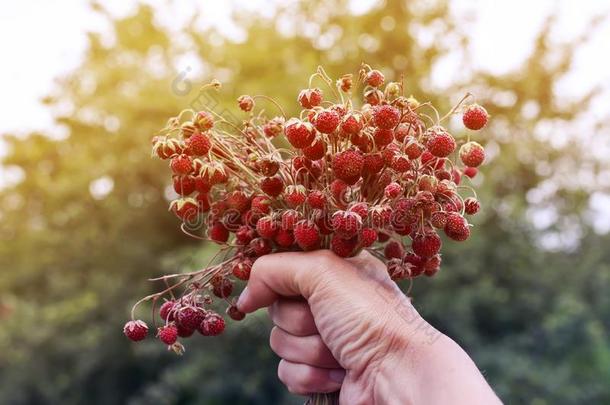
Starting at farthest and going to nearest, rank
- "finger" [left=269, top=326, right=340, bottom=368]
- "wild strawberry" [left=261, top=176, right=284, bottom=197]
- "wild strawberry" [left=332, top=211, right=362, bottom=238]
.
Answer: "finger" [left=269, top=326, right=340, bottom=368] → "wild strawberry" [left=261, top=176, right=284, bottom=197] → "wild strawberry" [left=332, top=211, right=362, bottom=238]

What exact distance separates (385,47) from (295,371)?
557 cm

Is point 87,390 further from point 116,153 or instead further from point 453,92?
point 453,92

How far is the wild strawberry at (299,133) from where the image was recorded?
117cm

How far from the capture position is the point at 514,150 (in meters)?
5.68

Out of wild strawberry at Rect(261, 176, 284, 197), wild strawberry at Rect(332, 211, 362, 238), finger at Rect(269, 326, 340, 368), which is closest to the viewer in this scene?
wild strawberry at Rect(332, 211, 362, 238)

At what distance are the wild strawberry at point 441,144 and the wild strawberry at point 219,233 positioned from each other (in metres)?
0.43

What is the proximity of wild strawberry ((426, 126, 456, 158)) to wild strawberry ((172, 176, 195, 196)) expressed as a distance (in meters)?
0.43

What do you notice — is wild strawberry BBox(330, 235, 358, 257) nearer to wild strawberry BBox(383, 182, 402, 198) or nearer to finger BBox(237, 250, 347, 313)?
finger BBox(237, 250, 347, 313)

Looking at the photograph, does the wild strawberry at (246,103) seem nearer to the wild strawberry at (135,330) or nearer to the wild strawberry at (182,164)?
the wild strawberry at (182,164)

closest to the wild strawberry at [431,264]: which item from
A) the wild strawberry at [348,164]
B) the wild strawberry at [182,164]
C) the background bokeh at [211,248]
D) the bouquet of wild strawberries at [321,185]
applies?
the bouquet of wild strawberries at [321,185]

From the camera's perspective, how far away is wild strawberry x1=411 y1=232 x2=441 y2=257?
1207 mm

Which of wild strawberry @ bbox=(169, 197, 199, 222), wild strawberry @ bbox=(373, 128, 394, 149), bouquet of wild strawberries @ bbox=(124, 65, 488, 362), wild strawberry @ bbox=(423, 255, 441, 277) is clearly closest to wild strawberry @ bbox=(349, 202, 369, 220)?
bouquet of wild strawberries @ bbox=(124, 65, 488, 362)

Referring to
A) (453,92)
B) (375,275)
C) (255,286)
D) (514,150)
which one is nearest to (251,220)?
(255,286)

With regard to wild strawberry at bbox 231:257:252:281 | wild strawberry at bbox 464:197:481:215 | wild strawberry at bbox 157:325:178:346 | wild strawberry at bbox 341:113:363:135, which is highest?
wild strawberry at bbox 341:113:363:135
